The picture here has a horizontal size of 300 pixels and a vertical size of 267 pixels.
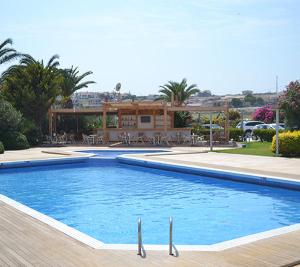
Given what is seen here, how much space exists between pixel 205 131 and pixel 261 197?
696 inches

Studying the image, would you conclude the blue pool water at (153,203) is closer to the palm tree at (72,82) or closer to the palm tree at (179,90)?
the palm tree at (72,82)

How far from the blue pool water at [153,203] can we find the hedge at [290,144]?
209 inches

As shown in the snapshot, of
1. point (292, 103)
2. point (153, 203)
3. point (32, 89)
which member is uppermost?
A: point (32, 89)

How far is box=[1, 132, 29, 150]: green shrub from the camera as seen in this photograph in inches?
953

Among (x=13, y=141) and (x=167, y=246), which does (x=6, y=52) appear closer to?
(x=13, y=141)

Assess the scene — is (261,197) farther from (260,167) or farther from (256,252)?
(256,252)

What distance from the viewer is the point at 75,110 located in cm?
2836

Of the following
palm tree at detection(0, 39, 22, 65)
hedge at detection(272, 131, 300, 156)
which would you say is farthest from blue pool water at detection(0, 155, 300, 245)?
palm tree at detection(0, 39, 22, 65)

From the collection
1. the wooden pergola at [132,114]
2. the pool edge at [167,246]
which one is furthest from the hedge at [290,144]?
the pool edge at [167,246]

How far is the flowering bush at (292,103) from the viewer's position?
72.2 ft

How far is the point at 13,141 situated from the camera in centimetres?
2427

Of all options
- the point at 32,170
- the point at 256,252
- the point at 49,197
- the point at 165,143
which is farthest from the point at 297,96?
the point at 256,252

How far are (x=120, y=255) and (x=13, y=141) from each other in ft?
65.8

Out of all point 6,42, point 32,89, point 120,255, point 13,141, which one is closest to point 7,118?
point 13,141
